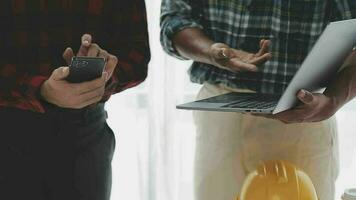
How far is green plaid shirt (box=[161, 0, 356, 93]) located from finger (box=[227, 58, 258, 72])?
12cm

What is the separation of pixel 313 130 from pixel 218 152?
0.75 feet

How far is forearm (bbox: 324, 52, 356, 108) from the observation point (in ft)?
3.81

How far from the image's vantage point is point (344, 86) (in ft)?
3.84

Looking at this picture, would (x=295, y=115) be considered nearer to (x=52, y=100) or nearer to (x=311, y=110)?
(x=311, y=110)

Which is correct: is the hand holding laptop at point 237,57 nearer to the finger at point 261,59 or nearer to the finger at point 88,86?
the finger at point 261,59

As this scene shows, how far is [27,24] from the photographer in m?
1.02

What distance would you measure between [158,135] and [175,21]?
56 centimetres

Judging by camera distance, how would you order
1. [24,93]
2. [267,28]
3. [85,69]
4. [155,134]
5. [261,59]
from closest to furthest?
[85,69], [24,93], [261,59], [267,28], [155,134]

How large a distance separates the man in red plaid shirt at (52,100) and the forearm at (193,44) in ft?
0.51

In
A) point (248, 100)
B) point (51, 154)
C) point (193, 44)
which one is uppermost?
point (193, 44)

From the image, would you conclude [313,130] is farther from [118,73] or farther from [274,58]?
[118,73]

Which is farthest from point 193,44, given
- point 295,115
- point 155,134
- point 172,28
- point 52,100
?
point 155,134

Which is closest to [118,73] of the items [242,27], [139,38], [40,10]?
[139,38]

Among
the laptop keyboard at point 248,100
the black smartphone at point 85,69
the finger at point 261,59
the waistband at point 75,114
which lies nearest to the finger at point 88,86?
the black smartphone at point 85,69
